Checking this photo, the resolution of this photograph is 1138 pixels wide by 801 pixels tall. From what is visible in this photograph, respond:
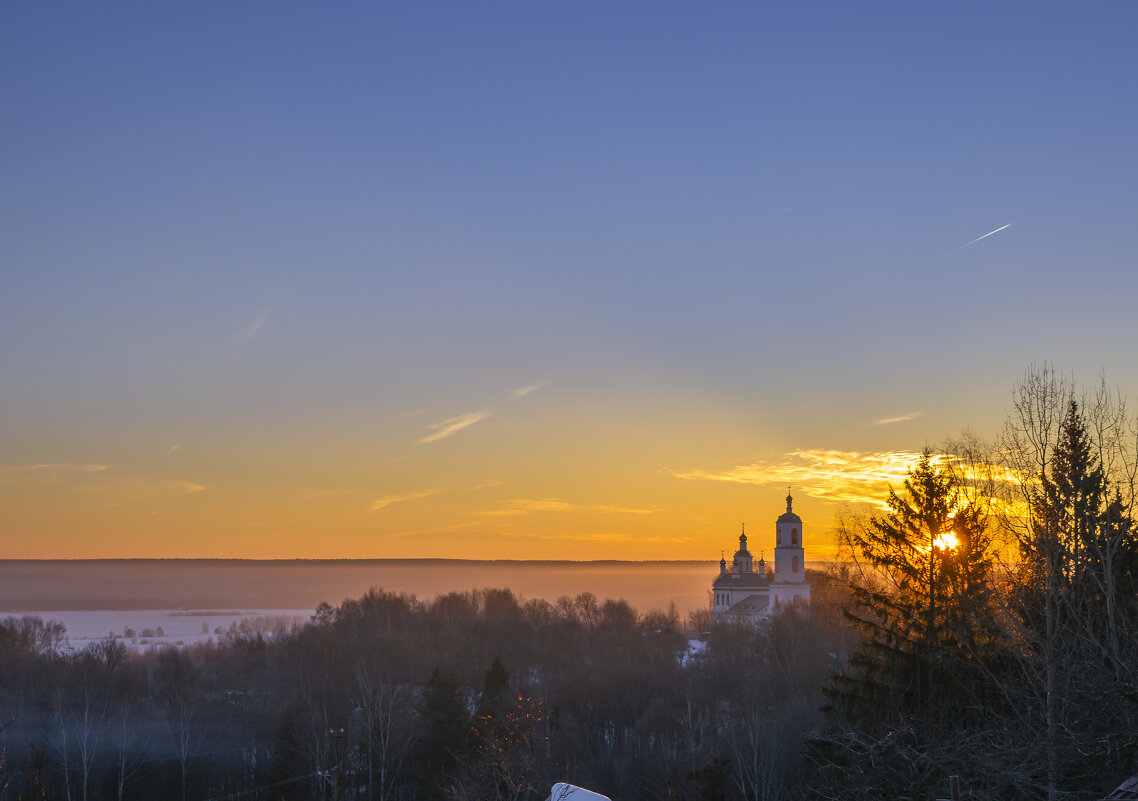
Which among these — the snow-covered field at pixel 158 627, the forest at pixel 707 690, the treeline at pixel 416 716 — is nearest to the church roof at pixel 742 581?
the forest at pixel 707 690

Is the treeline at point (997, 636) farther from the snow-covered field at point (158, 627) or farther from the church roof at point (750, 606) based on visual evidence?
the snow-covered field at point (158, 627)

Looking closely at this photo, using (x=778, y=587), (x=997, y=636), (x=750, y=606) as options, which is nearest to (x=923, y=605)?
(x=997, y=636)

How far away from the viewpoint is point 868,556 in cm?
2484

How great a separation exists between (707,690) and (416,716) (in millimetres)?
19856

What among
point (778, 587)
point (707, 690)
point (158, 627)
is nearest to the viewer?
point (707, 690)

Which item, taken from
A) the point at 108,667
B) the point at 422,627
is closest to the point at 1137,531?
the point at 108,667

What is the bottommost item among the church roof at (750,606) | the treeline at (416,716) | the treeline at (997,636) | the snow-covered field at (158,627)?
the snow-covered field at (158,627)

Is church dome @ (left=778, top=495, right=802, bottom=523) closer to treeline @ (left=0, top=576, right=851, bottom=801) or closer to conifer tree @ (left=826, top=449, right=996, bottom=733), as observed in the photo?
treeline @ (left=0, top=576, right=851, bottom=801)

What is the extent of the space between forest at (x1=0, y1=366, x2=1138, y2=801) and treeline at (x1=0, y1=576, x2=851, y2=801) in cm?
22

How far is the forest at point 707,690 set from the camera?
17.6 metres

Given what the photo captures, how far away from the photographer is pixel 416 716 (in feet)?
164

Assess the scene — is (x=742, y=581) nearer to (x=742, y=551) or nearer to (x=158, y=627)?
(x=742, y=551)

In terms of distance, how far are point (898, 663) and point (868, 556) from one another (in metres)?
2.72

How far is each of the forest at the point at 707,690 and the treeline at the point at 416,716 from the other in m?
0.22
